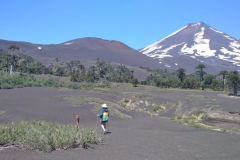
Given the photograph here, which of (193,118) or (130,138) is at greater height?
(130,138)

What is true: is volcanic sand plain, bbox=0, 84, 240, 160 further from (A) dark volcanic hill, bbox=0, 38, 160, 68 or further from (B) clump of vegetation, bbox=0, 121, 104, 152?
(A) dark volcanic hill, bbox=0, 38, 160, 68

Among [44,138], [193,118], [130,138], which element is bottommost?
[193,118]

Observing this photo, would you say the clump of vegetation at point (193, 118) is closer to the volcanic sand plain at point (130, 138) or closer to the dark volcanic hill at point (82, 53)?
the volcanic sand plain at point (130, 138)

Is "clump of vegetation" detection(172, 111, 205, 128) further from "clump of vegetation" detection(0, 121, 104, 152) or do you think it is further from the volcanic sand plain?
"clump of vegetation" detection(0, 121, 104, 152)

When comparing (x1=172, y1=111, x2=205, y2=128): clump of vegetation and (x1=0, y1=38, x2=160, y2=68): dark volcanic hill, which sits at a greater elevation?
(x1=0, y1=38, x2=160, y2=68): dark volcanic hill

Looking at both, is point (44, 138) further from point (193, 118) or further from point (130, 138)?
point (193, 118)

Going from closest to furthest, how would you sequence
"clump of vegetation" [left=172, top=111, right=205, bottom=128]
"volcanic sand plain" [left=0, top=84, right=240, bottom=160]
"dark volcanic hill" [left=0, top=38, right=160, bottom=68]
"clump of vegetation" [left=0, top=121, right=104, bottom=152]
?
"clump of vegetation" [left=0, top=121, right=104, bottom=152]
"volcanic sand plain" [left=0, top=84, right=240, bottom=160]
"clump of vegetation" [left=172, top=111, right=205, bottom=128]
"dark volcanic hill" [left=0, top=38, right=160, bottom=68]

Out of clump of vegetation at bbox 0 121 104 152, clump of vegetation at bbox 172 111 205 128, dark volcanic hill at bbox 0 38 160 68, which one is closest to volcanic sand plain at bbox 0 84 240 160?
clump of vegetation at bbox 0 121 104 152

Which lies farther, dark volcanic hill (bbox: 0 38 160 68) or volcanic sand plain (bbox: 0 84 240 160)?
dark volcanic hill (bbox: 0 38 160 68)

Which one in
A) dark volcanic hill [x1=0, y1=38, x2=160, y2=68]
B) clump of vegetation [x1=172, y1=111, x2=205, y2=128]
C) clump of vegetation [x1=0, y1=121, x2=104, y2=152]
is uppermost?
dark volcanic hill [x1=0, y1=38, x2=160, y2=68]

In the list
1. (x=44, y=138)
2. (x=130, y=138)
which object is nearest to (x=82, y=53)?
(x=130, y=138)

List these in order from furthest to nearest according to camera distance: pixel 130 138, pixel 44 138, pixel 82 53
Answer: pixel 82 53 < pixel 130 138 < pixel 44 138

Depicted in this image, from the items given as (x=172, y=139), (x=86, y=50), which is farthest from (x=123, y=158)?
(x=86, y=50)


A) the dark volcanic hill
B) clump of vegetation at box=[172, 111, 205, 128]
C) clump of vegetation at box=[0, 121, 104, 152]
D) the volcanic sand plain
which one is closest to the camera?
clump of vegetation at box=[0, 121, 104, 152]
